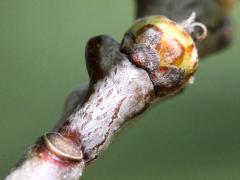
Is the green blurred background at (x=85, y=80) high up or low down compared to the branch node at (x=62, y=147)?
down

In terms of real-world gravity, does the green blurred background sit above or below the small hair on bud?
below

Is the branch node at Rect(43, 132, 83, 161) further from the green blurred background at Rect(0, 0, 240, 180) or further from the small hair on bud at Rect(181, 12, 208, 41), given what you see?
the green blurred background at Rect(0, 0, 240, 180)

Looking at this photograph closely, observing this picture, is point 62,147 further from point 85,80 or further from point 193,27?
point 85,80

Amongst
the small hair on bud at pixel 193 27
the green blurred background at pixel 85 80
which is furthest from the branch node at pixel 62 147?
the green blurred background at pixel 85 80

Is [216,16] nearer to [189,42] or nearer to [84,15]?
[189,42]

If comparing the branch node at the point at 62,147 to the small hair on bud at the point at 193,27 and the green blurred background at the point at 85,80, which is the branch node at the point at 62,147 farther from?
the green blurred background at the point at 85,80

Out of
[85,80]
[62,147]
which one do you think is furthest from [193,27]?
[85,80]

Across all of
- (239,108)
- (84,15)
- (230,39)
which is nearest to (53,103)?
(84,15)

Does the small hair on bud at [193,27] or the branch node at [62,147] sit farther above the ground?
the small hair on bud at [193,27]

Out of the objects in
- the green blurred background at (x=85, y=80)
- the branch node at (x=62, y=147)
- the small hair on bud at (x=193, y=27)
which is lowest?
the green blurred background at (x=85, y=80)

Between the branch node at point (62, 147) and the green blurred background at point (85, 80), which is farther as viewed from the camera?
the green blurred background at point (85, 80)

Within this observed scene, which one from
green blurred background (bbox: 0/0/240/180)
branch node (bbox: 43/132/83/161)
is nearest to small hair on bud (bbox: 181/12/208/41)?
branch node (bbox: 43/132/83/161)
